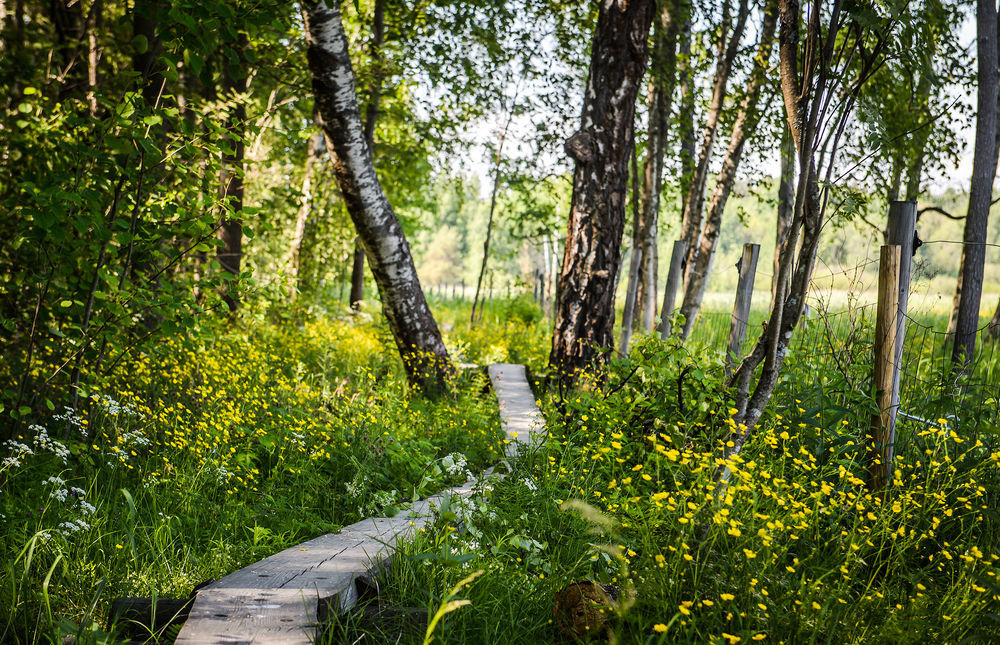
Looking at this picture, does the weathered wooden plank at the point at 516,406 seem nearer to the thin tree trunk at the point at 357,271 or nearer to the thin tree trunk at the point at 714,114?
the thin tree trunk at the point at 714,114

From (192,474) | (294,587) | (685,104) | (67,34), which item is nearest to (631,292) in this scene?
(685,104)

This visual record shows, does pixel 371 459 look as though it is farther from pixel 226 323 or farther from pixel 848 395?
pixel 226 323

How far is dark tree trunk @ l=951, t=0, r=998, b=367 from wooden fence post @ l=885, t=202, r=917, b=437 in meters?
3.03

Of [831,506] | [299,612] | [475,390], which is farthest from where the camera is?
[475,390]

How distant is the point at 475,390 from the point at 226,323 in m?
2.67

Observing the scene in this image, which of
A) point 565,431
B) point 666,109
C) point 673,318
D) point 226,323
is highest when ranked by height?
point 666,109

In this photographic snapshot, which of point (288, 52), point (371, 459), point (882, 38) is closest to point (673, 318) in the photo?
point (882, 38)

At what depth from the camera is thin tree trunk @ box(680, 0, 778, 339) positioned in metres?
6.11

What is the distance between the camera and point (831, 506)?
8.46 feet

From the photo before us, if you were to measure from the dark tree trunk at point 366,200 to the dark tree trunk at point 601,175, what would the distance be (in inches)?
52.3

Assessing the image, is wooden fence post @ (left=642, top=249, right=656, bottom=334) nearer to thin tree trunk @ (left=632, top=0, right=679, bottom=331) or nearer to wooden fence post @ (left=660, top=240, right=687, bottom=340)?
thin tree trunk @ (left=632, top=0, right=679, bottom=331)

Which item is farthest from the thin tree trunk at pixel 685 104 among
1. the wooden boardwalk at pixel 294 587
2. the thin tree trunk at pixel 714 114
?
the wooden boardwalk at pixel 294 587

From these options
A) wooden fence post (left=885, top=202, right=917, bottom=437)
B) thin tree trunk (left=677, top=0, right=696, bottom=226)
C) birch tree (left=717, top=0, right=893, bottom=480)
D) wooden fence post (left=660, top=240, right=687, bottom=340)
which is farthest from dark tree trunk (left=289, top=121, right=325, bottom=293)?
wooden fence post (left=885, top=202, right=917, bottom=437)

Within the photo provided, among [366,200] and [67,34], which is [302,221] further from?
[366,200]
